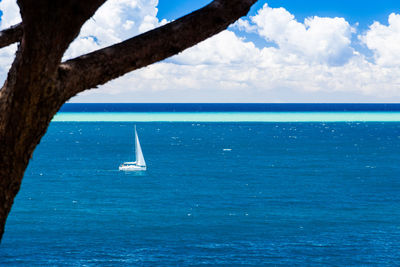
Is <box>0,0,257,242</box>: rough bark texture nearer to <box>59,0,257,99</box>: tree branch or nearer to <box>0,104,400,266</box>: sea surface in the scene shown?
<box>59,0,257,99</box>: tree branch

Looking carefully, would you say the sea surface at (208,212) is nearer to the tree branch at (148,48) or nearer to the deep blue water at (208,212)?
the deep blue water at (208,212)

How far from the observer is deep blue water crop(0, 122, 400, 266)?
43281mm

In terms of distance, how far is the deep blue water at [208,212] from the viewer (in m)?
43.3

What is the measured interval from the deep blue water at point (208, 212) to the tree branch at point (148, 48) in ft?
128

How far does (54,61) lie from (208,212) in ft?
185

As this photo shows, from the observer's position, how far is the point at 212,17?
3.41 meters

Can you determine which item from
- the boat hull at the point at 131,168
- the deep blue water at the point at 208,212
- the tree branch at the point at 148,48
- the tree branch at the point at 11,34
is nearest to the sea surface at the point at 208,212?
the deep blue water at the point at 208,212

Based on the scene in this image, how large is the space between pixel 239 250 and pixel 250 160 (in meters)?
59.1

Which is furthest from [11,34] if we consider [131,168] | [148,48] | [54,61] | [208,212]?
[131,168]

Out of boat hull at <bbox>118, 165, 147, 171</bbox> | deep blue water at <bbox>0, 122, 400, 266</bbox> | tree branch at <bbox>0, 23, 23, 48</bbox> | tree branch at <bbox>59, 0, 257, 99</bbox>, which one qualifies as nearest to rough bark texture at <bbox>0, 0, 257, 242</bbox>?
tree branch at <bbox>59, 0, 257, 99</bbox>

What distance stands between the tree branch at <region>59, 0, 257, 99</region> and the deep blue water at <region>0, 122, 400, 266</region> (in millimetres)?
38866

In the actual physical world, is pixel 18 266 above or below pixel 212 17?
below

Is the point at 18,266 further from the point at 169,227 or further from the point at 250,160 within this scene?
the point at 250,160

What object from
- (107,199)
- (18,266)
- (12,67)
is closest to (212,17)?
(12,67)
